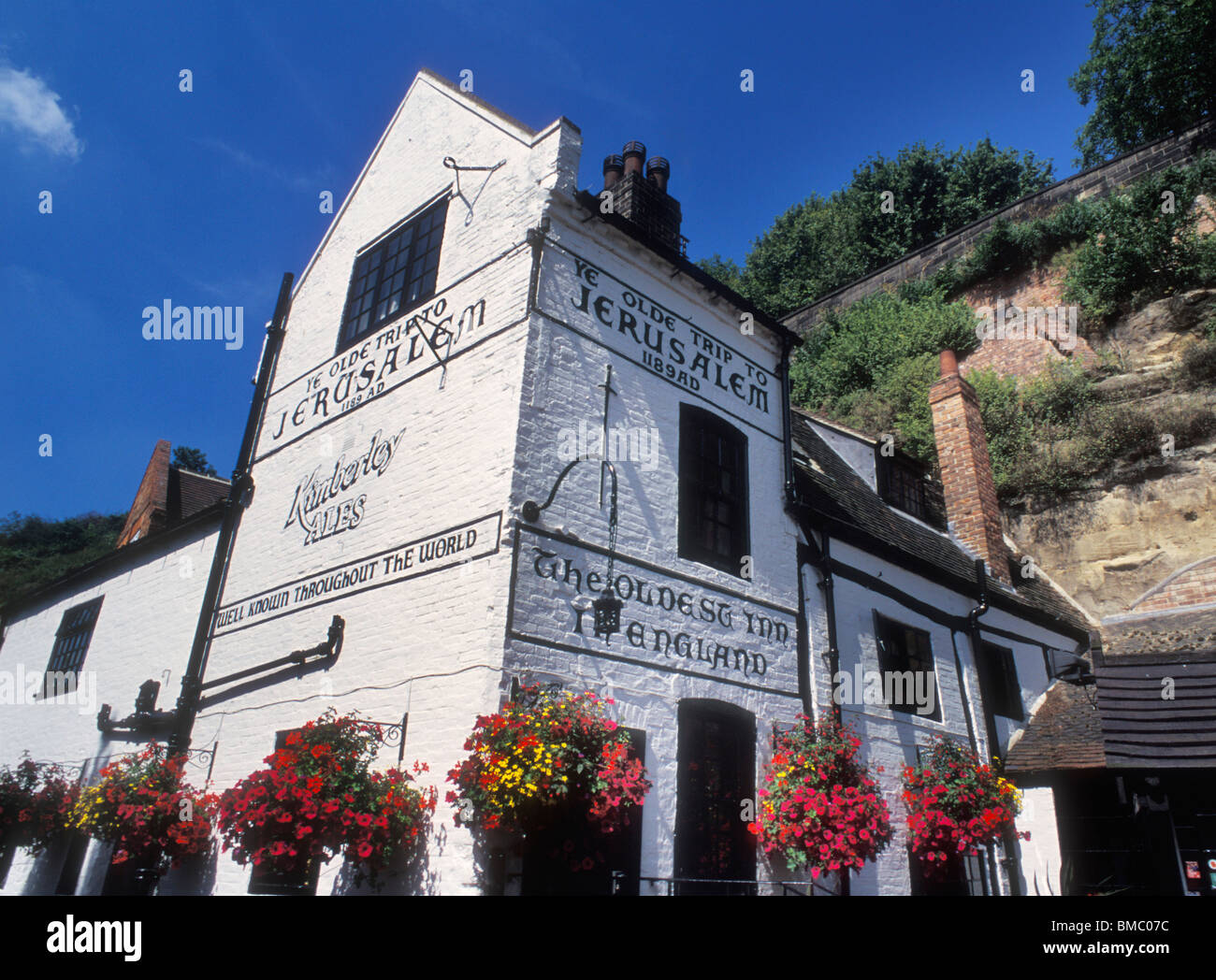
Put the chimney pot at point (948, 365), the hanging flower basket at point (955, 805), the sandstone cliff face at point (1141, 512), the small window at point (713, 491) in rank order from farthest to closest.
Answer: the sandstone cliff face at point (1141, 512) < the chimney pot at point (948, 365) < the small window at point (713, 491) < the hanging flower basket at point (955, 805)

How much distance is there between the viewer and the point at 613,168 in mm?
11484

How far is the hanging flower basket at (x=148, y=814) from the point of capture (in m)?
7.63

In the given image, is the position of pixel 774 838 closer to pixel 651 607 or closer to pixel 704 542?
pixel 651 607

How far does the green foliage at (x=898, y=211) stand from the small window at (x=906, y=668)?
21068 mm

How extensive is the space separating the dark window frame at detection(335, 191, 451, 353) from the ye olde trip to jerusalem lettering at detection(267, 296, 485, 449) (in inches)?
9.9

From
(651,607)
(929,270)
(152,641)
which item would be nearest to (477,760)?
(651,607)

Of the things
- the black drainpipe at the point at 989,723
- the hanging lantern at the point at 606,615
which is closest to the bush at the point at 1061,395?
the black drainpipe at the point at 989,723

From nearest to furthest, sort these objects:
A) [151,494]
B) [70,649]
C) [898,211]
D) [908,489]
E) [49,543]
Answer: [70,649] → [908,489] → [151,494] → [898,211] → [49,543]

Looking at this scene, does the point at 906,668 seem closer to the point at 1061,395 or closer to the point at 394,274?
the point at 394,274

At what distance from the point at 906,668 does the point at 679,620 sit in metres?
4.55

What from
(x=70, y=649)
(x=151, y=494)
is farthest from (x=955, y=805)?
(x=151, y=494)

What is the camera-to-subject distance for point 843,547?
1072cm

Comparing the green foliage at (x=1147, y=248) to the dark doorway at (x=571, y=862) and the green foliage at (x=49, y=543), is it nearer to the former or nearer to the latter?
the dark doorway at (x=571, y=862)
